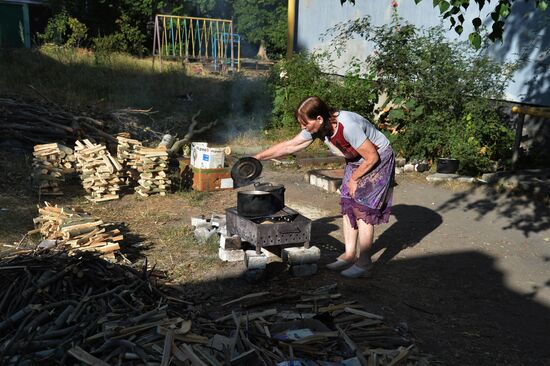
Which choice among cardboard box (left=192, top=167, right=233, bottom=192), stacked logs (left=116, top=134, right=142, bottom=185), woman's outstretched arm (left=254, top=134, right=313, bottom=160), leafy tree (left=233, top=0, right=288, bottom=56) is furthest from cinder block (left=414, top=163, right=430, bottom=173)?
leafy tree (left=233, top=0, right=288, bottom=56)

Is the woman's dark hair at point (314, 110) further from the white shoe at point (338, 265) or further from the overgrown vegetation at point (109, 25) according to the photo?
the overgrown vegetation at point (109, 25)

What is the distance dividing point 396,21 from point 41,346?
10582mm

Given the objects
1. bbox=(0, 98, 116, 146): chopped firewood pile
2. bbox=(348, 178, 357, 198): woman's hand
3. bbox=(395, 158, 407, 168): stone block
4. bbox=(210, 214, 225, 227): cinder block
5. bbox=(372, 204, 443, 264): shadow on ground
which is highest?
bbox=(348, 178, 357, 198): woman's hand

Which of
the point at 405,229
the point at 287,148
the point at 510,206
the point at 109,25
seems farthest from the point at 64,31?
the point at 287,148

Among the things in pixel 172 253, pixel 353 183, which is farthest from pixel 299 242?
pixel 172 253

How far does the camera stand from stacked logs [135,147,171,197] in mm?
8719

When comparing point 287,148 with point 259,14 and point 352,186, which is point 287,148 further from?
point 259,14

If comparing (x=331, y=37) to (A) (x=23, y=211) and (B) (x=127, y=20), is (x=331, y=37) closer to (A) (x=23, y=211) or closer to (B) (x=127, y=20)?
(A) (x=23, y=211)

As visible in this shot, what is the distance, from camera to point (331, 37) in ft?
49.4

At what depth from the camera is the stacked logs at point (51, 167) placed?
331 inches

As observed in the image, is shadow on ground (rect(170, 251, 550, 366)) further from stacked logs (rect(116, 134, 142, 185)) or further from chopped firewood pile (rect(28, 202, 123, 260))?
stacked logs (rect(116, 134, 142, 185))

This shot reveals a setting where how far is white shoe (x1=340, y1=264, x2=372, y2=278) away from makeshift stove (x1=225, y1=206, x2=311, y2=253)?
0.49 m

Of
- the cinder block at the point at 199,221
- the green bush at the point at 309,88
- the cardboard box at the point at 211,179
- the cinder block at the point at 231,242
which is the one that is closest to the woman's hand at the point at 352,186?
the cinder block at the point at 231,242

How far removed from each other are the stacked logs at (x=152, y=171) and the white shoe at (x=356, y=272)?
13.5 feet
